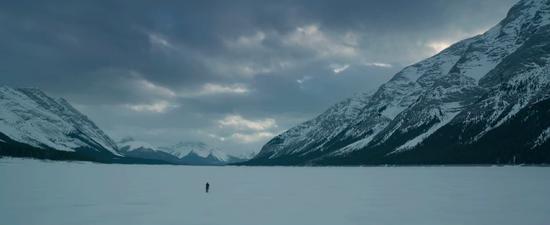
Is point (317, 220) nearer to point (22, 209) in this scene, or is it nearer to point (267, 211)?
point (267, 211)

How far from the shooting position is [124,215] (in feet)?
114

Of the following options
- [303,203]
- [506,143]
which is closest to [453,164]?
[506,143]

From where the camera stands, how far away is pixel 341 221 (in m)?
31.3

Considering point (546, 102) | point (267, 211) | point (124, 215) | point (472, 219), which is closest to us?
point (472, 219)

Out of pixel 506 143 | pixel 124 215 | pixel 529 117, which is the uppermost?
pixel 529 117

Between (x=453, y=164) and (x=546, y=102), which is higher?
(x=546, y=102)

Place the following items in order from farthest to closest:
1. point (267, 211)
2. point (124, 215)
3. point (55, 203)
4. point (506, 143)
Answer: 1. point (506, 143)
2. point (55, 203)
3. point (267, 211)
4. point (124, 215)

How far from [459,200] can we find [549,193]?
37.0ft

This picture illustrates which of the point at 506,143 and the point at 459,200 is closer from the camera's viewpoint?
the point at 459,200

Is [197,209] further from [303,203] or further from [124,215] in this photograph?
[303,203]

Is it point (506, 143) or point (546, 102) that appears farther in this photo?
point (546, 102)

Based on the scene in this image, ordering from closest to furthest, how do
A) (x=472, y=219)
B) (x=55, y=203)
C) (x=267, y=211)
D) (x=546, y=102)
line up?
(x=472, y=219)
(x=267, y=211)
(x=55, y=203)
(x=546, y=102)

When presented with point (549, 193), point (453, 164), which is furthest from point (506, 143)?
point (549, 193)

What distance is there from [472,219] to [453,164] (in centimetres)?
16272
